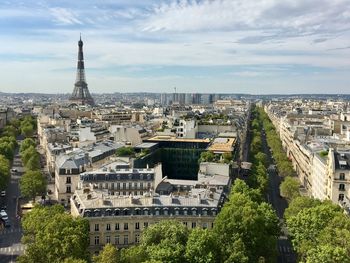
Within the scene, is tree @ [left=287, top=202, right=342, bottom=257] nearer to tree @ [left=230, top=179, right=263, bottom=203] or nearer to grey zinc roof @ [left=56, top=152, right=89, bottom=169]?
tree @ [left=230, top=179, right=263, bottom=203]

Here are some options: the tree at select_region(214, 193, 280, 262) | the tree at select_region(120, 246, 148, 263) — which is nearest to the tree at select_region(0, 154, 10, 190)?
the tree at select_region(120, 246, 148, 263)

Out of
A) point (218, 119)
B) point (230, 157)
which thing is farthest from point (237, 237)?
point (218, 119)

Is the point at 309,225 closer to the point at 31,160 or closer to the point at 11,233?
the point at 11,233

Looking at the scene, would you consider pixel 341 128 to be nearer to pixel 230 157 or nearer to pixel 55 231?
pixel 230 157

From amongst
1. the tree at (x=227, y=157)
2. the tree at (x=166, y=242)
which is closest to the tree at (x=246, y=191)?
the tree at (x=227, y=157)

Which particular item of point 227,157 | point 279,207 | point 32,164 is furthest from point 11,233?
point 279,207

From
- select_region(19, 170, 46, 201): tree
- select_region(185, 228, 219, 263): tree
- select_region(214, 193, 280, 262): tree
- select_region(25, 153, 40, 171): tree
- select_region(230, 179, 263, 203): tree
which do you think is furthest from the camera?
select_region(25, 153, 40, 171): tree

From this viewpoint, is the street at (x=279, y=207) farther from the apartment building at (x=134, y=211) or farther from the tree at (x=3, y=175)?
the tree at (x=3, y=175)
